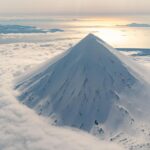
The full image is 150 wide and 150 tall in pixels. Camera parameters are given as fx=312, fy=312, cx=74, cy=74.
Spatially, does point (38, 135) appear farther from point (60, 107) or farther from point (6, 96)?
point (6, 96)

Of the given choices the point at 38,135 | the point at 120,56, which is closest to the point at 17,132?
the point at 38,135

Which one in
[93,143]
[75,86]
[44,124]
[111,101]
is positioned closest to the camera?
[93,143]

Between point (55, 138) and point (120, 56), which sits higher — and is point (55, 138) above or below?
below

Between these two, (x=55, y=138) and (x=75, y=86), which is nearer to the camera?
(x=55, y=138)

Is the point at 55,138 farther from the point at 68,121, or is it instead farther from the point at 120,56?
the point at 120,56

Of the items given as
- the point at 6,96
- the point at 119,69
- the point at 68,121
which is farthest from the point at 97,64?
the point at 6,96

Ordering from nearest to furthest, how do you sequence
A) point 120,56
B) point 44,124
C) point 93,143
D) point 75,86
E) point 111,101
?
point 93,143 < point 44,124 < point 111,101 < point 75,86 < point 120,56
